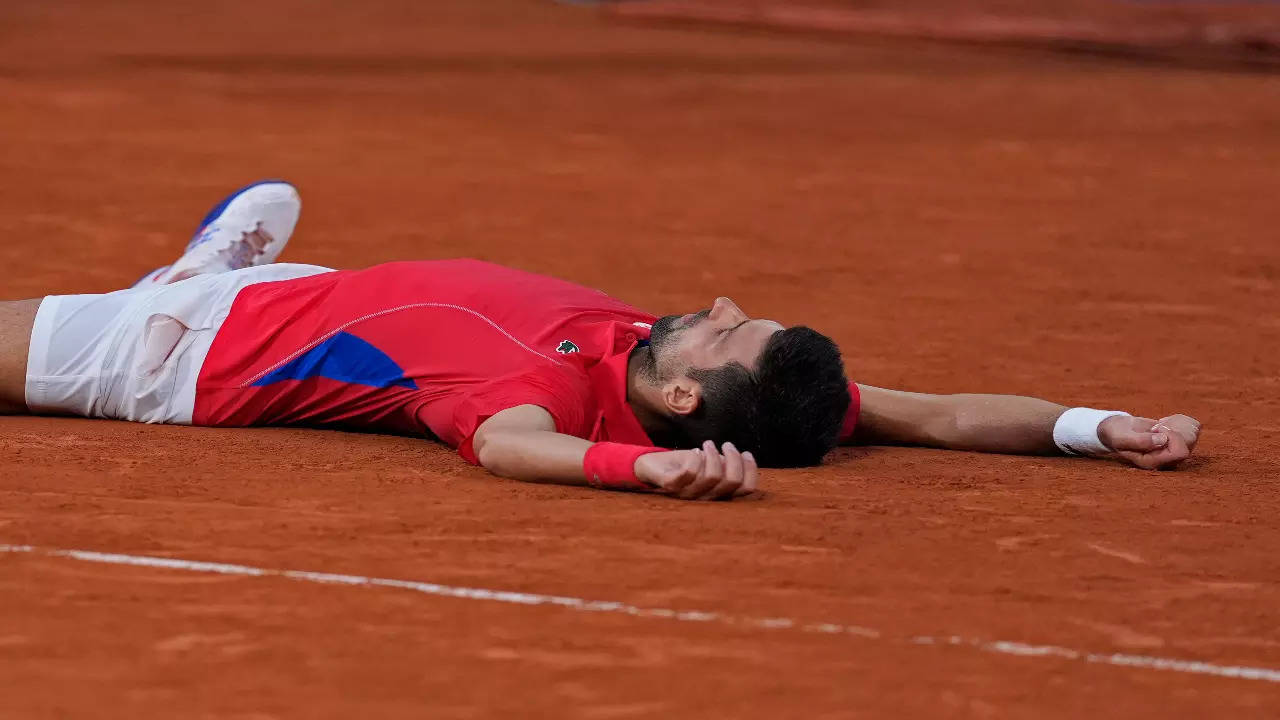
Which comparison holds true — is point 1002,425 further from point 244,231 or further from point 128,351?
point 244,231

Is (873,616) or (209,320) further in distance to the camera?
(209,320)

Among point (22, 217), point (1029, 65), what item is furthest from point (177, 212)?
point (1029, 65)

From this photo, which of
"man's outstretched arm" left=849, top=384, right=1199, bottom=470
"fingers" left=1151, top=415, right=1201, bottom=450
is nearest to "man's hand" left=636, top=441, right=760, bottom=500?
"man's outstretched arm" left=849, top=384, right=1199, bottom=470

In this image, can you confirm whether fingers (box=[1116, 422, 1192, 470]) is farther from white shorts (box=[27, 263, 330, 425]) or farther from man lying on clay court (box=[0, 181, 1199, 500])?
white shorts (box=[27, 263, 330, 425])

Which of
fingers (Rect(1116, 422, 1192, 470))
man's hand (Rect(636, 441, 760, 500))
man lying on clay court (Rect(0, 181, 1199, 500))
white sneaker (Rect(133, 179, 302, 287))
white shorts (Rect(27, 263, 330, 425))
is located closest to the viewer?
man's hand (Rect(636, 441, 760, 500))

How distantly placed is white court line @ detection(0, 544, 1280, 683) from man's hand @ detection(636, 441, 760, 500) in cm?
62

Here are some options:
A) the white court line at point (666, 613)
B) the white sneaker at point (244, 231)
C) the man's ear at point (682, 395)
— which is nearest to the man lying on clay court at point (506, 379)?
the man's ear at point (682, 395)

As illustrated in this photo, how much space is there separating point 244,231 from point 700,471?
230 centimetres

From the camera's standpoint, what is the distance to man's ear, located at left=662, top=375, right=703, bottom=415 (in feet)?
14.6

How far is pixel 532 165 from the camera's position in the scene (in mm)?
10203

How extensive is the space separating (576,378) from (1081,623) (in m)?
1.53

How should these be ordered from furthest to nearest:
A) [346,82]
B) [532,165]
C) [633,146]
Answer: [346,82] < [633,146] < [532,165]

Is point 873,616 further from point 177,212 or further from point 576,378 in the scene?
point 177,212

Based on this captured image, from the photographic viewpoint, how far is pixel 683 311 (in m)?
7.07
